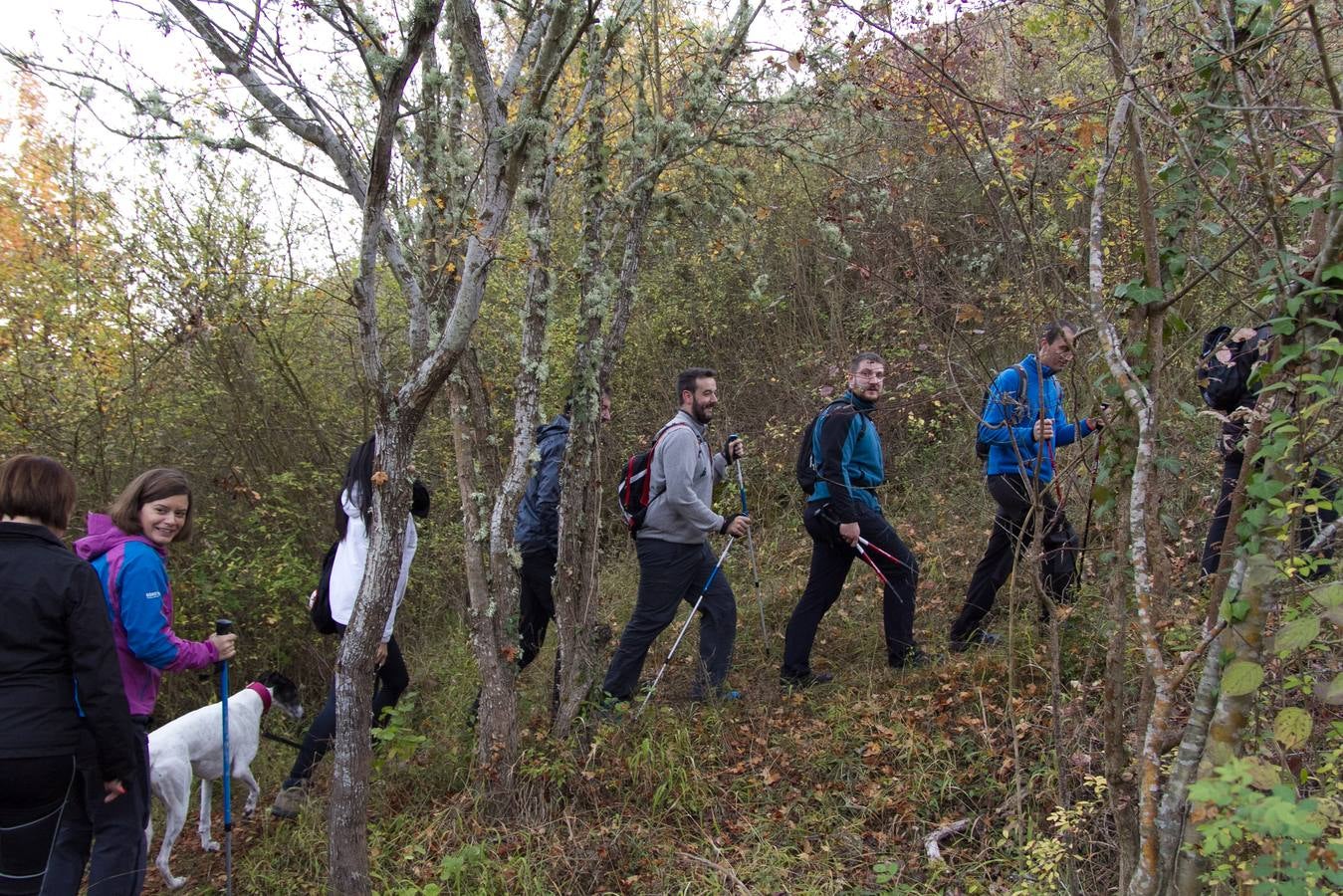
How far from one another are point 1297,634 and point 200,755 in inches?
A: 190

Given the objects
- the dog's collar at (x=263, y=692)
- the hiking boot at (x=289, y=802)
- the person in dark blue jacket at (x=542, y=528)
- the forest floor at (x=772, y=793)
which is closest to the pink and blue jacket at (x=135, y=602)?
the forest floor at (x=772, y=793)

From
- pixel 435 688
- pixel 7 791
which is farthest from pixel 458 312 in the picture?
pixel 435 688

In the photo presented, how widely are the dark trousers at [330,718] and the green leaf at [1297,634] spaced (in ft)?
13.6

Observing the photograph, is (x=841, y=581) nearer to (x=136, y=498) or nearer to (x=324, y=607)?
(x=324, y=607)

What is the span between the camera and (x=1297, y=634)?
1.83 metres

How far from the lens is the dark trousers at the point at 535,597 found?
208 inches

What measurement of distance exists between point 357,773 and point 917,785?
2.58 metres

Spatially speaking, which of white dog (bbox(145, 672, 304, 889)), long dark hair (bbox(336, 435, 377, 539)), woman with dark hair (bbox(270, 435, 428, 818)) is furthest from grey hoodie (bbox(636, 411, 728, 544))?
white dog (bbox(145, 672, 304, 889))

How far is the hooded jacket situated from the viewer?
5.13 metres

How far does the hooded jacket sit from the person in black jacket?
2470 mm

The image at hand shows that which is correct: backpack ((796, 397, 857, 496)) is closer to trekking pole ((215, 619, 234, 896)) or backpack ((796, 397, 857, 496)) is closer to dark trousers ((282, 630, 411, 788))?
Result: dark trousers ((282, 630, 411, 788))

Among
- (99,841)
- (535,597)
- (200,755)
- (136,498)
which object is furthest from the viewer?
(535,597)

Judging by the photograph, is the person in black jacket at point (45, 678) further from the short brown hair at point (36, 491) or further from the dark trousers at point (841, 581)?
the dark trousers at point (841, 581)

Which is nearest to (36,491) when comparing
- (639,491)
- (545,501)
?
(545,501)
